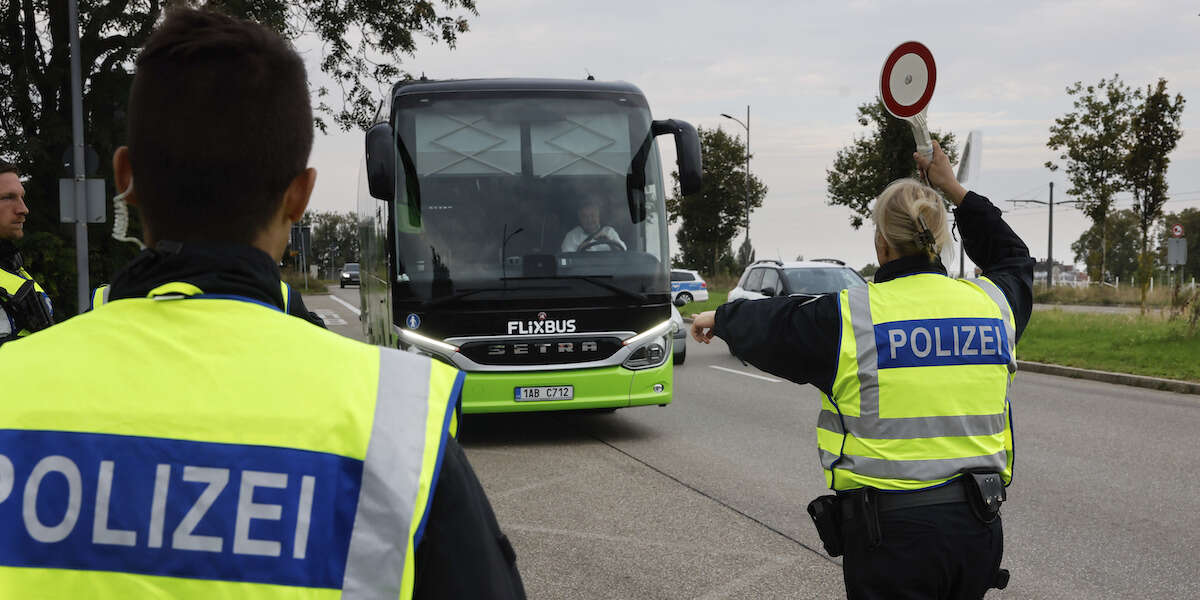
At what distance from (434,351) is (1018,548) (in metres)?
4.64

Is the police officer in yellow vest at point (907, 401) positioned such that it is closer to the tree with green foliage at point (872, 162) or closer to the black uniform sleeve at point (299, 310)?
the black uniform sleeve at point (299, 310)

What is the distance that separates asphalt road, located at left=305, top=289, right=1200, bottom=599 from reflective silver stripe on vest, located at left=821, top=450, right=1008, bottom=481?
1.95 meters

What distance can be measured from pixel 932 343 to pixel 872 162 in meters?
33.1

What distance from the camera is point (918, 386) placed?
9.35 feet

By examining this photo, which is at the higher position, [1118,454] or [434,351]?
[434,351]

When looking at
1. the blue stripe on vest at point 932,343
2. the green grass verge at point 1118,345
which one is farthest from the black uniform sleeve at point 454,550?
the green grass verge at point 1118,345

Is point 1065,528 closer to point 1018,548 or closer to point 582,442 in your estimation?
point 1018,548

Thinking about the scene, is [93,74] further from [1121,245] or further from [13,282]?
[1121,245]

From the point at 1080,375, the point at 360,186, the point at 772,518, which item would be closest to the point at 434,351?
the point at 772,518

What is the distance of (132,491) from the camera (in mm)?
1167

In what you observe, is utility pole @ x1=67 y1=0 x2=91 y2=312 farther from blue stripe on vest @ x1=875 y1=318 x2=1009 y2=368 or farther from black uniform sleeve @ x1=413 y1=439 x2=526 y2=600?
black uniform sleeve @ x1=413 y1=439 x2=526 y2=600

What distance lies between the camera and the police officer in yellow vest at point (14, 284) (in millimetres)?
4770

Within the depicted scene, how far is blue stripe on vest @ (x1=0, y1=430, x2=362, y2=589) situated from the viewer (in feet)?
3.79

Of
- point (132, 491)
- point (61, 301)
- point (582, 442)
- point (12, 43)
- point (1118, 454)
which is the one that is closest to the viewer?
point (132, 491)
